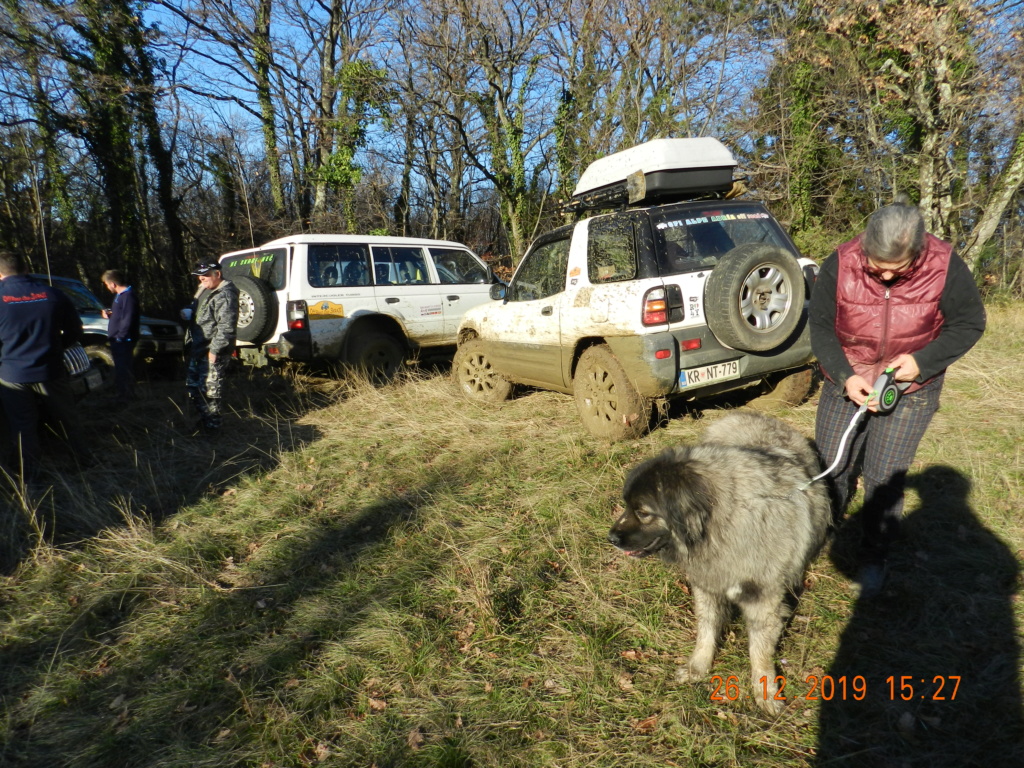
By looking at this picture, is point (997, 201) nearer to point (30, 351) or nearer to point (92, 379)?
point (92, 379)

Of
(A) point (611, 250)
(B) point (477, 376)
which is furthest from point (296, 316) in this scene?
(A) point (611, 250)

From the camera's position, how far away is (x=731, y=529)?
2221 mm

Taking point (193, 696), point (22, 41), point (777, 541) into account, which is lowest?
point (193, 696)

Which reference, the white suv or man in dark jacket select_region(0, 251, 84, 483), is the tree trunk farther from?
man in dark jacket select_region(0, 251, 84, 483)

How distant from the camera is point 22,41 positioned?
1339 centimetres

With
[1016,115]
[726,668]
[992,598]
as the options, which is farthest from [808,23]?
[726,668]

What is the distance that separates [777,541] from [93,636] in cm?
353

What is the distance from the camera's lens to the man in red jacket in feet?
7.81

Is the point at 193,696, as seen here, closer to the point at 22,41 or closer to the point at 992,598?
the point at 992,598

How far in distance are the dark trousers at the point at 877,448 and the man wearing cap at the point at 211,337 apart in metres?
5.56

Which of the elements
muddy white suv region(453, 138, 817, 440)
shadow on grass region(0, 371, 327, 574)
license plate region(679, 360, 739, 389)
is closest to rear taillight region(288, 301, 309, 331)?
shadow on grass region(0, 371, 327, 574)

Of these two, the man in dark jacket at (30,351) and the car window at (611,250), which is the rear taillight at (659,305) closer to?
the car window at (611,250)

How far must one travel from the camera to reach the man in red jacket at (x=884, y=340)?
2381mm
